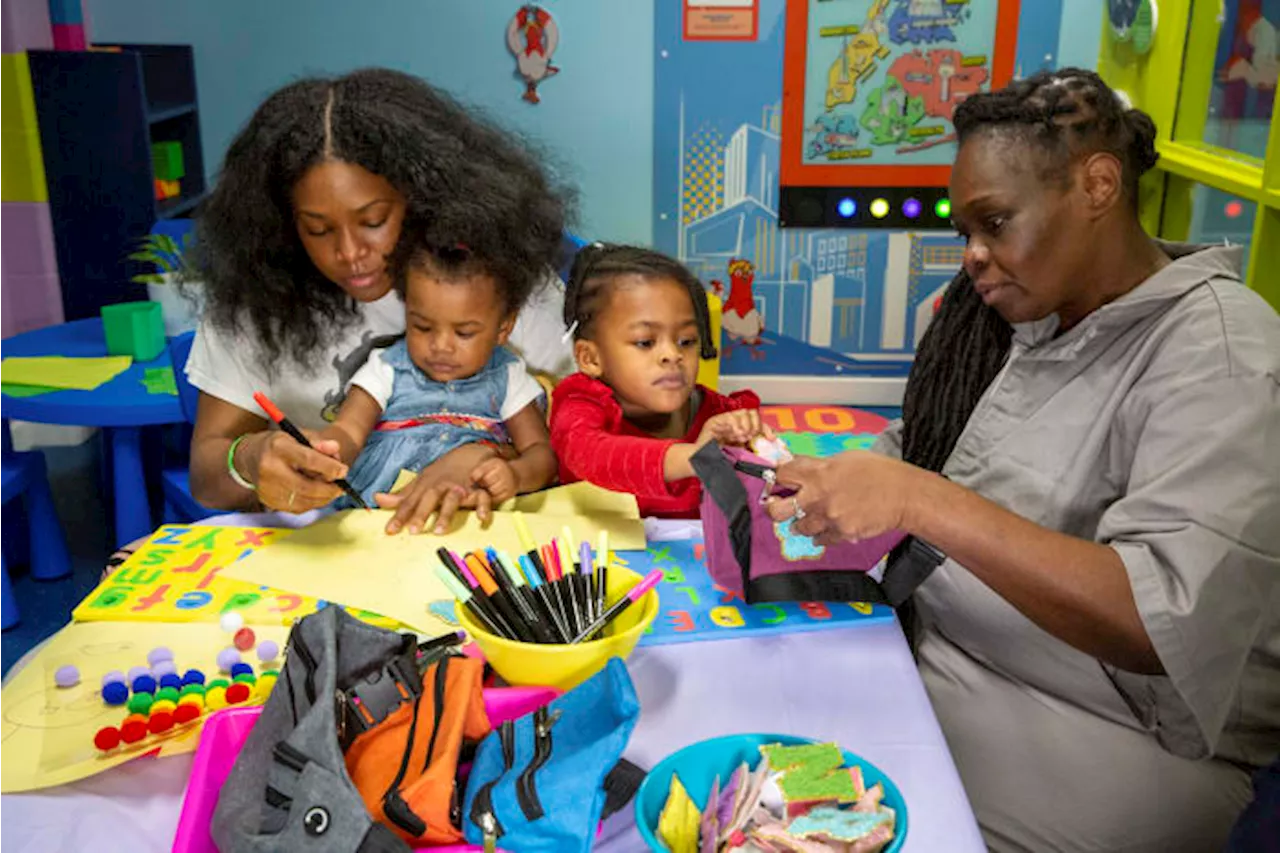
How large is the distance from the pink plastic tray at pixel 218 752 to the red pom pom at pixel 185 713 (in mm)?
119

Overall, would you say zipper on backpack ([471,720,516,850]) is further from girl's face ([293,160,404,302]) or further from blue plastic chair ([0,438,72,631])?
blue plastic chair ([0,438,72,631])

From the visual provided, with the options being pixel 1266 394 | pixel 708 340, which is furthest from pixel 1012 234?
pixel 708 340

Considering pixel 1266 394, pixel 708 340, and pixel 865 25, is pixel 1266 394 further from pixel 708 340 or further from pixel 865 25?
pixel 865 25

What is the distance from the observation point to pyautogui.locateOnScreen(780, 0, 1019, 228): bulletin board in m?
3.99

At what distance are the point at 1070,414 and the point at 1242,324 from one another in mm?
192

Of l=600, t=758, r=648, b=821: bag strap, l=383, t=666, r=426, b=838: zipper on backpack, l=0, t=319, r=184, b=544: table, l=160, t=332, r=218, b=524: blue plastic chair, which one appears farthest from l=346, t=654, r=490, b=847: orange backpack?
l=0, t=319, r=184, b=544: table

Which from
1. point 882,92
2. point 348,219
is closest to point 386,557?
point 348,219

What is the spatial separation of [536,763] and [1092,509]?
2.31 ft

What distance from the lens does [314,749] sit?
85 centimetres

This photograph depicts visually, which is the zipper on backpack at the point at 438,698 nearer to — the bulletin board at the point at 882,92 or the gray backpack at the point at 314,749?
the gray backpack at the point at 314,749

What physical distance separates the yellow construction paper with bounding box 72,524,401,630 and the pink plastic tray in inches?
10.8

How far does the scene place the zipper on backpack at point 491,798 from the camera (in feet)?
2.73

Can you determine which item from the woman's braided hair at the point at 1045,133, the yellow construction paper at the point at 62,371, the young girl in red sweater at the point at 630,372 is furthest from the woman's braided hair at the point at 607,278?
the yellow construction paper at the point at 62,371

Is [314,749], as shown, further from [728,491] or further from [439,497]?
[439,497]
